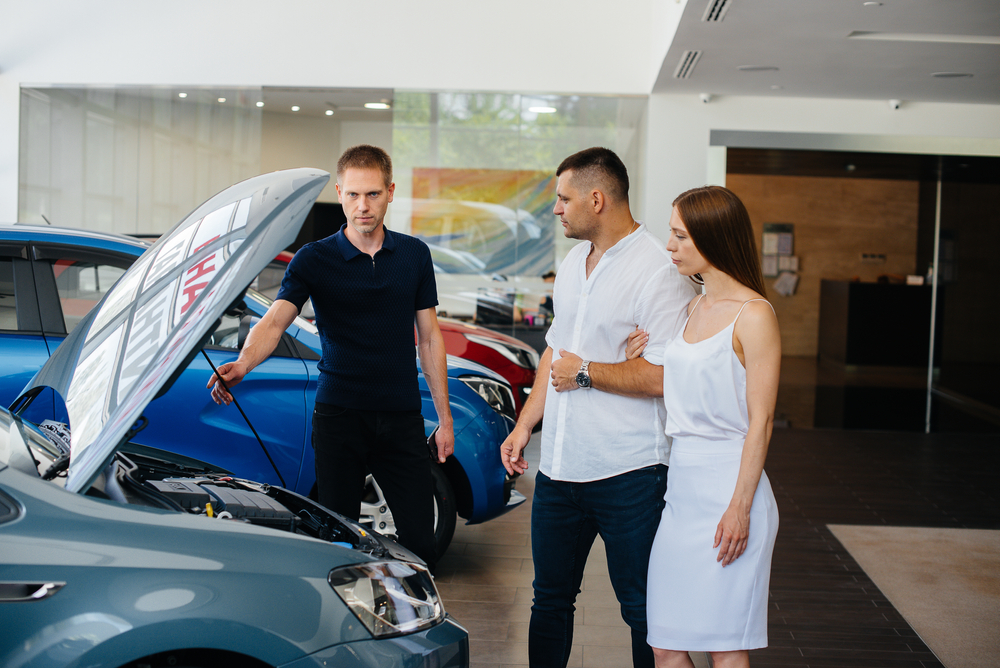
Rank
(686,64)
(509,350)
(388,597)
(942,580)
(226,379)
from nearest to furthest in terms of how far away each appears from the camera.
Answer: (388,597)
(226,379)
(942,580)
(509,350)
(686,64)

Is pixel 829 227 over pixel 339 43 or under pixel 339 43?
under

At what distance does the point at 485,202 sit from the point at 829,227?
986 centimetres

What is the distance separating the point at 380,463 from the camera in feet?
9.82

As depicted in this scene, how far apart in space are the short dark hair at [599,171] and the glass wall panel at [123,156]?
8.01m

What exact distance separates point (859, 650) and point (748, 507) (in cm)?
184

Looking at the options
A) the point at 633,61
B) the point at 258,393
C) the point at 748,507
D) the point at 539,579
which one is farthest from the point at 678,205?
the point at 633,61

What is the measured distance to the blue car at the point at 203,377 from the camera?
145 inches

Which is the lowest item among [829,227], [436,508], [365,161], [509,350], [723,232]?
[436,508]

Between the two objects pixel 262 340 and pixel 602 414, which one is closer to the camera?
pixel 602 414

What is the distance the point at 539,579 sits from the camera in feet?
8.59

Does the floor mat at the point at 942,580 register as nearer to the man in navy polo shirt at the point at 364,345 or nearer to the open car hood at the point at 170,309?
the man in navy polo shirt at the point at 364,345

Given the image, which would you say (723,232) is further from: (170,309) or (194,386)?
(194,386)

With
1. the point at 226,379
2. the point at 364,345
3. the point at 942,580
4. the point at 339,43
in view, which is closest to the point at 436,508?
the point at 364,345

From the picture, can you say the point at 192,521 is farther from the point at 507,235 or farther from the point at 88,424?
the point at 507,235
